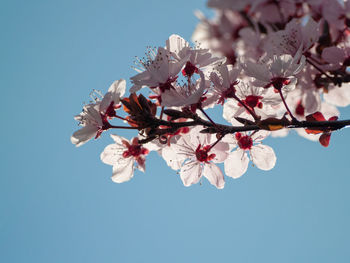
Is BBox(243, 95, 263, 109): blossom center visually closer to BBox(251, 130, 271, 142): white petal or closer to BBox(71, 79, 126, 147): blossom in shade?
BBox(251, 130, 271, 142): white petal

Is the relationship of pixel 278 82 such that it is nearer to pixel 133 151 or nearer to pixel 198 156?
pixel 198 156

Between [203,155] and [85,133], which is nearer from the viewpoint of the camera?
[85,133]

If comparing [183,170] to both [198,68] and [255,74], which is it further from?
[255,74]

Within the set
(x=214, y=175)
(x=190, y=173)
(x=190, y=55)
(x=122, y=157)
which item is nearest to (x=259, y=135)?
(x=214, y=175)

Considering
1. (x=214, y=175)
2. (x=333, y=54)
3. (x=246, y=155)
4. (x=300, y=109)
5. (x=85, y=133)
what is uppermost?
(x=300, y=109)

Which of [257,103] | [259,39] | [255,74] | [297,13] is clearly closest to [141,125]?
[255,74]

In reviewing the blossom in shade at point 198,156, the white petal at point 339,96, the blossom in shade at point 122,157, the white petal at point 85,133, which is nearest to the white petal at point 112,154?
the blossom in shade at point 122,157

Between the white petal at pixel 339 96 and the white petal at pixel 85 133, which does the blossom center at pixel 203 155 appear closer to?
the white petal at pixel 85 133

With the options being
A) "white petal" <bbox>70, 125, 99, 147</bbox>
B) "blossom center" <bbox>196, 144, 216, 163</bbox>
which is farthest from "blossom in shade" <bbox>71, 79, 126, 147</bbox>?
"blossom center" <bbox>196, 144, 216, 163</bbox>
